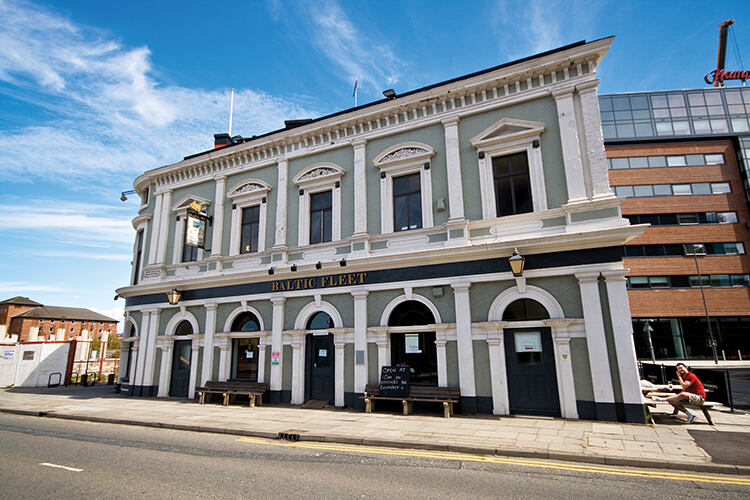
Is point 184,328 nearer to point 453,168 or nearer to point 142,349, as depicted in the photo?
point 142,349

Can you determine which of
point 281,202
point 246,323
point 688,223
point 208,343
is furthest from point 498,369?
point 688,223

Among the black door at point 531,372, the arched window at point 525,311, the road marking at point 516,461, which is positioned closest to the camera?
the road marking at point 516,461

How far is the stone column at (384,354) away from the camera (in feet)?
40.7

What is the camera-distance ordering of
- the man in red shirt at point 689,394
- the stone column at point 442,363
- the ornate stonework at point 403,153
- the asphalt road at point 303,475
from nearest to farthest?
the asphalt road at point 303,475
the man in red shirt at point 689,394
the stone column at point 442,363
the ornate stonework at point 403,153

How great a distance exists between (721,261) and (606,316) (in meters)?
37.2

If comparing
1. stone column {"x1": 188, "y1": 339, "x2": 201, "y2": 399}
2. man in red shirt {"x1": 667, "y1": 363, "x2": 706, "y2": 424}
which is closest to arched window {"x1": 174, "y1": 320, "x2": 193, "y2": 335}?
stone column {"x1": 188, "y1": 339, "x2": 201, "y2": 399}

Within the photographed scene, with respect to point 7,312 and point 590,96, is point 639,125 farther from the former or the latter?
point 7,312

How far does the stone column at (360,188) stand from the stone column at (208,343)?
698 cm

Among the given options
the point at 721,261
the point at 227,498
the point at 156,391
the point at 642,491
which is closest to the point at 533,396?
the point at 642,491

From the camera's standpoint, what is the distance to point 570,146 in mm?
11367

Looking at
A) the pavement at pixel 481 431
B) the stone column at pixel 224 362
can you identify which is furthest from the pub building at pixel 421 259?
the pavement at pixel 481 431

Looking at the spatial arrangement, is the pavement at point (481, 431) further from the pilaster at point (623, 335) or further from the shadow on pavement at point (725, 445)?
the pilaster at point (623, 335)

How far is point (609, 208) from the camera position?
10547 mm

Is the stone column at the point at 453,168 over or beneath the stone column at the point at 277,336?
over
